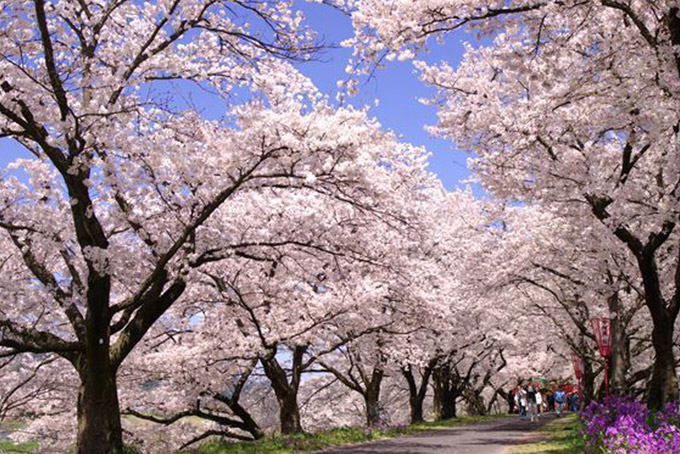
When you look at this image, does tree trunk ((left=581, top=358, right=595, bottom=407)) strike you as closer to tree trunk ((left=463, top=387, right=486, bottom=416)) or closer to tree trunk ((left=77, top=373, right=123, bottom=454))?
tree trunk ((left=463, top=387, right=486, bottom=416))

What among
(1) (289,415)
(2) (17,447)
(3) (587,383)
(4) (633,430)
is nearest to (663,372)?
(4) (633,430)

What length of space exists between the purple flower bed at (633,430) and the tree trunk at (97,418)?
27.4ft

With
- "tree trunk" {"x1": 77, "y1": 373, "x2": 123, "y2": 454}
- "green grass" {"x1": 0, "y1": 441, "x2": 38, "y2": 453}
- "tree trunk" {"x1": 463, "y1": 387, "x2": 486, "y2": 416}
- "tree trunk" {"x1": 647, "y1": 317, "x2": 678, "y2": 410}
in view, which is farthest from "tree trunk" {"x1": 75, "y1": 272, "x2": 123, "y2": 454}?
"tree trunk" {"x1": 463, "y1": 387, "x2": 486, "y2": 416}

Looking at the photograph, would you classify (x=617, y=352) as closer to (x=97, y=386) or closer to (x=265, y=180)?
(x=265, y=180)

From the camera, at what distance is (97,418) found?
11.6 metres

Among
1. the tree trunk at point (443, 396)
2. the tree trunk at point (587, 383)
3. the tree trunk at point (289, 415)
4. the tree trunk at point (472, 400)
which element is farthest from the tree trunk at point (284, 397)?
the tree trunk at point (472, 400)

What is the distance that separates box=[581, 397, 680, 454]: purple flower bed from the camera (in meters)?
7.55

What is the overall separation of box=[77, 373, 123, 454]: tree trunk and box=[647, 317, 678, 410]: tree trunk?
35.7 ft

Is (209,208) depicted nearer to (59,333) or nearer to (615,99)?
(615,99)

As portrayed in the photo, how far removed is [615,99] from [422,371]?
26.6 meters

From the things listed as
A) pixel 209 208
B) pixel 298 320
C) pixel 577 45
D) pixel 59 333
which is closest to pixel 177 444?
pixel 59 333

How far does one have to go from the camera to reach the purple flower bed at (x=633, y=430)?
755 centimetres

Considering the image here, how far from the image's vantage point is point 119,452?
11.8 meters

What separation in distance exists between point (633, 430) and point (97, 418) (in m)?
8.87
